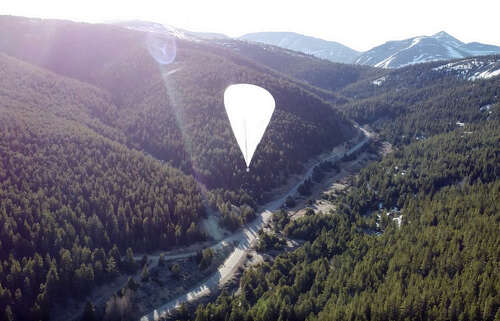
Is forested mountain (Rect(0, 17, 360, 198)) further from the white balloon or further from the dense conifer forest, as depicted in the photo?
the white balloon

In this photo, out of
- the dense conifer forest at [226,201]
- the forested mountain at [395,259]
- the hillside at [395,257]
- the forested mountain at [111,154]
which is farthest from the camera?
the forested mountain at [111,154]

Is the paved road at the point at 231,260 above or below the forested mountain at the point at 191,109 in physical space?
below

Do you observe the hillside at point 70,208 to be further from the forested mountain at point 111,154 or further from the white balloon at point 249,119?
the white balloon at point 249,119

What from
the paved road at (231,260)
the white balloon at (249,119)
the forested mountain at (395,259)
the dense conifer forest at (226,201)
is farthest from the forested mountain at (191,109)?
the white balloon at (249,119)

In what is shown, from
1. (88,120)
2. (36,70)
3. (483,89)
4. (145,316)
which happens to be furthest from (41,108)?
(483,89)

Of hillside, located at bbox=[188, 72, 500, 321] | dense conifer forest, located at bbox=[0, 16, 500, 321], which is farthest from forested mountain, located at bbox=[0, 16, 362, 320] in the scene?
hillside, located at bbox=[188, 72, 500, 321]

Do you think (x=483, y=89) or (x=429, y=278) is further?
(x=483, y=89)

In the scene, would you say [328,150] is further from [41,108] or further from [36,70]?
[36,70]

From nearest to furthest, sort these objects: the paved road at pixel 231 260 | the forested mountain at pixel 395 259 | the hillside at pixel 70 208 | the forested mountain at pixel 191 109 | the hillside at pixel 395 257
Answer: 1. the forested mountain at pixel 395 259
2. the hillside at pixel 395 257
3. the hillside at pixel 70 208
4. the paved road at pixel 231 260
5. the forested mountain at pixel 191 109
